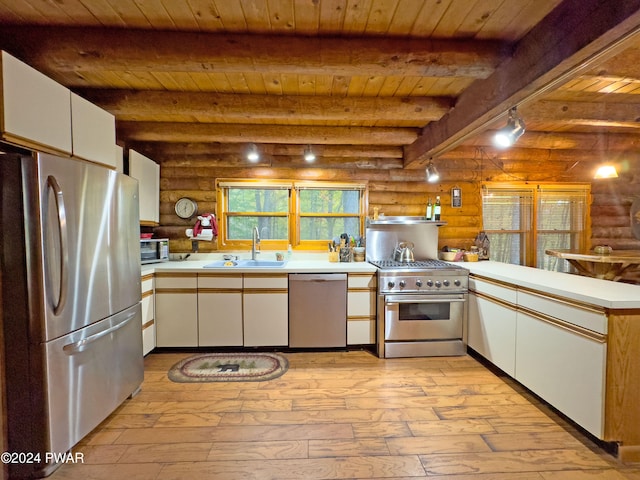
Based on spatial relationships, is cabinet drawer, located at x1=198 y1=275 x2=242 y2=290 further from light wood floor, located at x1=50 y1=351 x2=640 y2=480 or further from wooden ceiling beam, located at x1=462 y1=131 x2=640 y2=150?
wooden ceiling beam, located at x1=462 y1=131 x2=640 y2=150

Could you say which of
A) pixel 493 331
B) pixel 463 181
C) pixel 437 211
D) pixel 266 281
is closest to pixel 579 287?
pixel 493 331

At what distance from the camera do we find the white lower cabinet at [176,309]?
2.92 m

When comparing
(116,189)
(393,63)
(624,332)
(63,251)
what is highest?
(393,63)

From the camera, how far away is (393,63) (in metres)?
1.77

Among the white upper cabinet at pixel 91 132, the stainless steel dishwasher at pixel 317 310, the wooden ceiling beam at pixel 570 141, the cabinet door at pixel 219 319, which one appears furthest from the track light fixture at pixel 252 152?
the wooden ceiling beam at pixel 570 141

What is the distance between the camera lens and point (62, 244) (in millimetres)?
1542

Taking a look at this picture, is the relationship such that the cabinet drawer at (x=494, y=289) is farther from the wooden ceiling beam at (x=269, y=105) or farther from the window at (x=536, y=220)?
the wooden ceiling beam at (x=269, y=105)

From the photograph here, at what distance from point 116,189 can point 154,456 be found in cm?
162

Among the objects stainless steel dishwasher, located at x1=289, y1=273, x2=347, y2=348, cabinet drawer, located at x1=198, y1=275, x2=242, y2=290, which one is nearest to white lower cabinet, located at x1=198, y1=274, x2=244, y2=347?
cabinet drawer, located at x1=198, y1=275, x2=242, y2=290

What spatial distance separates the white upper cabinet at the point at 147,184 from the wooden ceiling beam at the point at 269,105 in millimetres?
576

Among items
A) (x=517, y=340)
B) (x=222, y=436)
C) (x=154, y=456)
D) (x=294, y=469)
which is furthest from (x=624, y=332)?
(x=154, y=456)

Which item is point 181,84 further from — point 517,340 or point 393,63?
point 517,340

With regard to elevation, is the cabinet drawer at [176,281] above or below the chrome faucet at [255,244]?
below

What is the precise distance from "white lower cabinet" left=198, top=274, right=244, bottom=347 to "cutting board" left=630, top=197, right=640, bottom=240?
16.1ft
